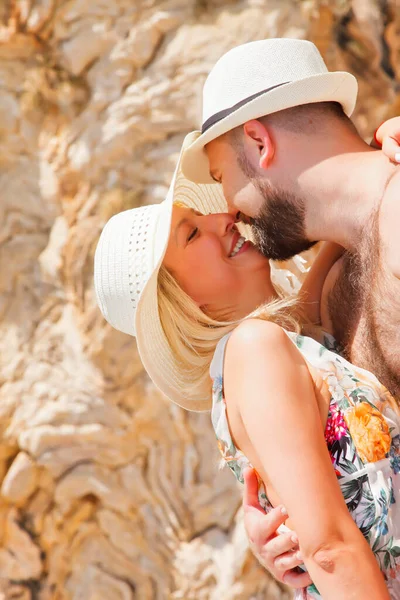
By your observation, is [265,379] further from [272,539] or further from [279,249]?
[279,249]

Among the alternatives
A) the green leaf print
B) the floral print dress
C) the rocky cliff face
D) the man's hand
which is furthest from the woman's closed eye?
the rocky cliff face

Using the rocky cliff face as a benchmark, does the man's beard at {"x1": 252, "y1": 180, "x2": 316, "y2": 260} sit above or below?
above

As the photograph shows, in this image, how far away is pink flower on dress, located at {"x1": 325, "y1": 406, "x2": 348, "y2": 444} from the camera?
1621mm

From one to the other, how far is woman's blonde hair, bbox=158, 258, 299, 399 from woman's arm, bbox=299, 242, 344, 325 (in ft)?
0.42

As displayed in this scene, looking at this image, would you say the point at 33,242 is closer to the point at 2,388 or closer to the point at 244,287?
the point at 2,388

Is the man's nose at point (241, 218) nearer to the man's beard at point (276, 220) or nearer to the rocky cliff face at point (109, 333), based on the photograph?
the man's beard at point (276, 220)

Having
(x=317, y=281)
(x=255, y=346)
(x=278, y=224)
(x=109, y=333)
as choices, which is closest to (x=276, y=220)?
(x=278, y=224)

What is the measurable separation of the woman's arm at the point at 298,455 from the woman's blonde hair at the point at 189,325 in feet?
0.76

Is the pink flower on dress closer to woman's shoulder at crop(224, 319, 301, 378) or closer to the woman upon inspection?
the woman

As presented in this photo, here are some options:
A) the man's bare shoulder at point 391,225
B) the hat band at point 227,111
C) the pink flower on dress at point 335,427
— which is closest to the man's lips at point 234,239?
the hat band at point 227,111

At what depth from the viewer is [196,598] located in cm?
358

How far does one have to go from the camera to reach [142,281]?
1855mm

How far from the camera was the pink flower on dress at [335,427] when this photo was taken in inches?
63.8

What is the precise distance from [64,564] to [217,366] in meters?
2.32
